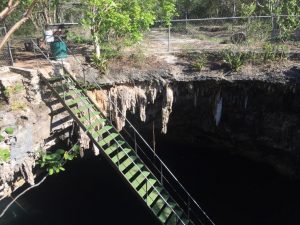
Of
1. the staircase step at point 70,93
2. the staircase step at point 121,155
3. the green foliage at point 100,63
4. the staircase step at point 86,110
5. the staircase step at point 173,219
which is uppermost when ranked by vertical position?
the green foliage at point 100,63

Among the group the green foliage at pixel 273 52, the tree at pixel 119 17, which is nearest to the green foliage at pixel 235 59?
the green foliage at pixel 273 52

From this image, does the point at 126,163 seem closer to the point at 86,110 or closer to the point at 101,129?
the point at 101,129

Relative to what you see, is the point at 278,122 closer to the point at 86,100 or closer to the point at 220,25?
the point at 86,100

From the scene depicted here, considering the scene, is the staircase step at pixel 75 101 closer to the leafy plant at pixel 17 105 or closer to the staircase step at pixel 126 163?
the leafy plant at pixel 17 105

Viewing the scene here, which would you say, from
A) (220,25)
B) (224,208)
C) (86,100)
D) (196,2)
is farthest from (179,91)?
(196,2)

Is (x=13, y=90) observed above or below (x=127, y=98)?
above

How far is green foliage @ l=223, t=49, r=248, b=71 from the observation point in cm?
1416

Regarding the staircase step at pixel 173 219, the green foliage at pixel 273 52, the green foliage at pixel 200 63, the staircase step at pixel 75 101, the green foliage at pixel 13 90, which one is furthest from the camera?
the green foliage at pixel 273 52

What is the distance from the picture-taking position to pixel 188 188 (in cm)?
1612

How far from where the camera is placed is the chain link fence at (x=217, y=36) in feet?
51.3

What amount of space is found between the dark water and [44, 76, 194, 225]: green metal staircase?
3004 mm

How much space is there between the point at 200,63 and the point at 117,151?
5.53m

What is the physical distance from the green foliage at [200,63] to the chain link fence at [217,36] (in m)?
1.60

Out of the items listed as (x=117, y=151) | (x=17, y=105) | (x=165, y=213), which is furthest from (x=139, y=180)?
(x=17, y=105)
